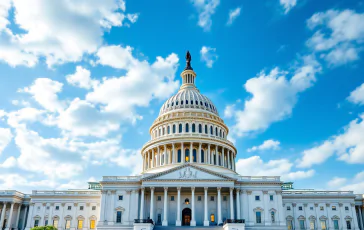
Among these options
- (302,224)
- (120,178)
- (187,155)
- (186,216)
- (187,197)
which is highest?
(187,155)

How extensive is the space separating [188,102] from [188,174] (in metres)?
28.1

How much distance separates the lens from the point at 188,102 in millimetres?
90938

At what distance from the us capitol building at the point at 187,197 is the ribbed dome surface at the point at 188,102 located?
27 centimetres

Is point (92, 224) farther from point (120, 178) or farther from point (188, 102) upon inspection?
point (188, 102)

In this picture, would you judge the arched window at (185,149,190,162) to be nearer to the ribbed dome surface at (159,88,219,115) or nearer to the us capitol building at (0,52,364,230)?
the us capitol building at (0,52,364,230)

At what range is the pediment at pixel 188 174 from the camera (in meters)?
66.6

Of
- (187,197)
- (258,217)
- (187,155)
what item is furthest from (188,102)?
(258,217)

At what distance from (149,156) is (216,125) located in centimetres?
1875

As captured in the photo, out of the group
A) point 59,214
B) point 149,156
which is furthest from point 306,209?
point 59,214

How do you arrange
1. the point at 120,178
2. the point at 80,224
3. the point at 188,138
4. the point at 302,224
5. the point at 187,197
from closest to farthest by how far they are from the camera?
the point at 187,197 < the point at 120,178 < the point at 80,224 < the point at 302,224 < the point at 188,138

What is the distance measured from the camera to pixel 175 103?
92.1 m

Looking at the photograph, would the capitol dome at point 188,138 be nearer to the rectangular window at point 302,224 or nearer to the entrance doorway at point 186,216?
the entrance doorway at point 186,216

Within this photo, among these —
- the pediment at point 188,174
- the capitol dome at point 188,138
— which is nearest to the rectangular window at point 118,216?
the pediment at point 188,174

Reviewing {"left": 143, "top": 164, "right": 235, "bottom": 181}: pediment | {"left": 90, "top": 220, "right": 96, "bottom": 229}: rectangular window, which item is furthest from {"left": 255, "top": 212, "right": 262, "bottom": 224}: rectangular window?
{"left": 90, "top": 220, "right": 96, "bottom": 229}: rectangular window
